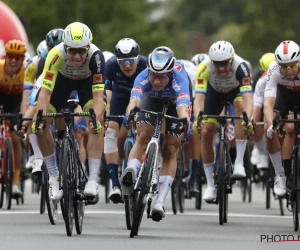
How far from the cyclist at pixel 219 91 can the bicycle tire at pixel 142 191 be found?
3.41 metres

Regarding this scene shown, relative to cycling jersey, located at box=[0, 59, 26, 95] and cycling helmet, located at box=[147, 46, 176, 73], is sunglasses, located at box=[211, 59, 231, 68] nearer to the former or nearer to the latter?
cycling helmet, located at box=[147, 46, 176, 73]

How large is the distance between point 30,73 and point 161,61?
16.5 ft

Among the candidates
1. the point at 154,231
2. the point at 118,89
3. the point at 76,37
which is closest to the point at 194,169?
the point at 118,89

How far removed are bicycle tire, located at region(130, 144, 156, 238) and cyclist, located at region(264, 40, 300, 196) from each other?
1872 millimetres

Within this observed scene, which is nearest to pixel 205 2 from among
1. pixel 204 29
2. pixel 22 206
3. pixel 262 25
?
pixel 204 29

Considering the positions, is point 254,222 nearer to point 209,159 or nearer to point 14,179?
point 209,159

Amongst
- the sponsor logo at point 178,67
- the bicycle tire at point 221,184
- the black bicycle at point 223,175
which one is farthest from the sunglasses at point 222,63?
the sponsor logo at point 178,67

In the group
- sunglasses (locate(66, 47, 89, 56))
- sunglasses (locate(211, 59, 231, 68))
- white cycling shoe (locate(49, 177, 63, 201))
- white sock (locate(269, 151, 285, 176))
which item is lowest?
white cycling shoe (locate(49, 177, 63, 201))

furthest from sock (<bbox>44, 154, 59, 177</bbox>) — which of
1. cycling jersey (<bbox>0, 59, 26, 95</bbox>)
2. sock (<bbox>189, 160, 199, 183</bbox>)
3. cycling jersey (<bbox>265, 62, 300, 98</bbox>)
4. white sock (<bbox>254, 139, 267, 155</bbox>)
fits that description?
white sock (<bbox>254, 139, 267, 155</bbox>)

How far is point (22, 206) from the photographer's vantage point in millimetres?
17938

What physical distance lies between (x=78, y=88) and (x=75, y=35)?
0.96 meters

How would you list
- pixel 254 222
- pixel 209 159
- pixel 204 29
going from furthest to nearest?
pixel 204 29 < pixel 209 159 < pixel 254 222

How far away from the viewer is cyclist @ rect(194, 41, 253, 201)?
16156 millimetres

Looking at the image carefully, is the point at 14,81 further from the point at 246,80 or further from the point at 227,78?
the point at 246,80
